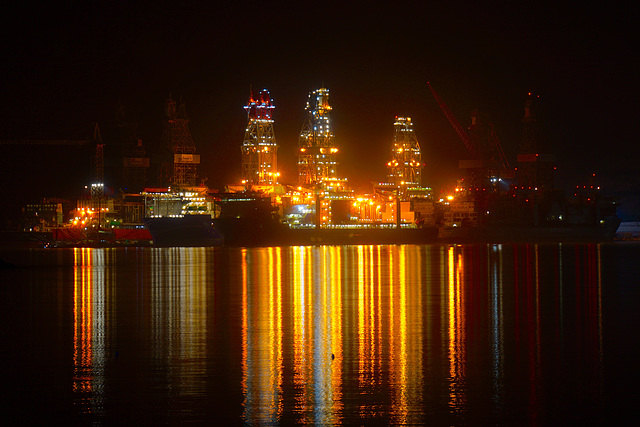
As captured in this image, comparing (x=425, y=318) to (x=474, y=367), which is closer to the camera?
(x=474, y=367)

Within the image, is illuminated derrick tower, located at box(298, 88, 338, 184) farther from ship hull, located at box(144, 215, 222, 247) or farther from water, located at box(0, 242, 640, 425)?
water, located at box(0, 242, 640, 425)

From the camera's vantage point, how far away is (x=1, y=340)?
14.9 metres

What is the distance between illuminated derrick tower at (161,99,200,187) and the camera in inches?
3681

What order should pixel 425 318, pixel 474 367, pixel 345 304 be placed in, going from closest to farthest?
pixel 474 367
pixel 425 318
pixel 345 304

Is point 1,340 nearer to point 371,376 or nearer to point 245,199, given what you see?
point 371,376

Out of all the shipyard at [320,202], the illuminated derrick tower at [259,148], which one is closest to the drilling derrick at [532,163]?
the shipyard at [320,202]

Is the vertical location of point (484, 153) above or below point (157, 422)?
above

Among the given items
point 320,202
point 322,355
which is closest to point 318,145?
point 320,202

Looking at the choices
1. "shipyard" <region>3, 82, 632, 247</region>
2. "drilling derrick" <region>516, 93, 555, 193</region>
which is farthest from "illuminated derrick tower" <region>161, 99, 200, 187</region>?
"drilling derrick" <region>516, 93, 555, 193</region>

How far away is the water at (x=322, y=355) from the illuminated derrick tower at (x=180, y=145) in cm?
6908

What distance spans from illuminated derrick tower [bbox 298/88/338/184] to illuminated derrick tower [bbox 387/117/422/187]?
8245 millimetres

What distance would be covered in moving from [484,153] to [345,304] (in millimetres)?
86888

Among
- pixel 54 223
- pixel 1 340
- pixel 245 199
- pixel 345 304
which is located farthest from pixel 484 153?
pixel 1 340

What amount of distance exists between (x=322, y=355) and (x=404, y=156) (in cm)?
8836
